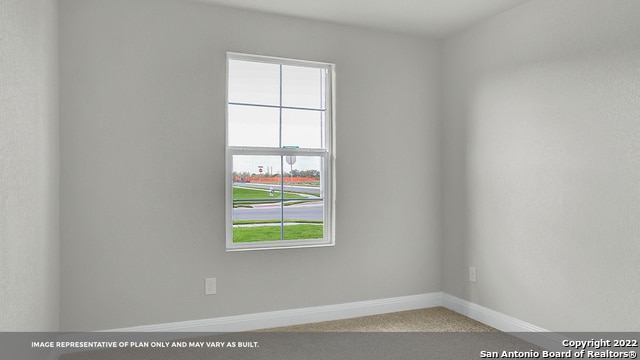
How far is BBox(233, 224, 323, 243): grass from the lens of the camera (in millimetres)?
3412

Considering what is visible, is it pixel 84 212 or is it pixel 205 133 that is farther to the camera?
pixel 205 133

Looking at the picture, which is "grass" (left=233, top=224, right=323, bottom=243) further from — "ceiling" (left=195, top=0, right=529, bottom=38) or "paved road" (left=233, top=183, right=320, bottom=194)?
"ceiling" (left=195, top=0, right=529, bottom=38)

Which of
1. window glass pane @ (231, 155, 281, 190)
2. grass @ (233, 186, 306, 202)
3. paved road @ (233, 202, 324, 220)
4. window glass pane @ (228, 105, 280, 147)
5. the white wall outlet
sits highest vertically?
window glass pane @ (228, 105, 280, 147)

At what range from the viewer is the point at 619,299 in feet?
8.26

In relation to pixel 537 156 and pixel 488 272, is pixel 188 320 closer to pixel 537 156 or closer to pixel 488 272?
pixel 488 272

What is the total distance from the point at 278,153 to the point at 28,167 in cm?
179

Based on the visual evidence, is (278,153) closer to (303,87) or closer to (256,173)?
(256,173)

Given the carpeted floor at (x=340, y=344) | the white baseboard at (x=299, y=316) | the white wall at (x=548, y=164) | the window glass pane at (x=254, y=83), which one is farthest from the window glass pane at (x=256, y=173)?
the white wall at (x=548, y=164)

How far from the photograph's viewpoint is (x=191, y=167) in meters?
3.20

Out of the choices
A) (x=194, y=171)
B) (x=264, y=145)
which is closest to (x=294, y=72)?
(x=264, y=145)

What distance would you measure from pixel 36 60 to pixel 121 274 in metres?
1.51

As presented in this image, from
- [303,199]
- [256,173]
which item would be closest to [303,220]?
[303,199]

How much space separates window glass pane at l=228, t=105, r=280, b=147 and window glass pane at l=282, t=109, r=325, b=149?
0.08 m

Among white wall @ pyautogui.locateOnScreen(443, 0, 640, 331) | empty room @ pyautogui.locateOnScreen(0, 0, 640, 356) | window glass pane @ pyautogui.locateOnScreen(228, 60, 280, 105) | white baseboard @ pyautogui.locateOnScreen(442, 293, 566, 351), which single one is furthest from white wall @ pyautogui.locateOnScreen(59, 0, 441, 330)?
white wall @ pyautogui.locateOnScreen(443, 0, 640, 331)
